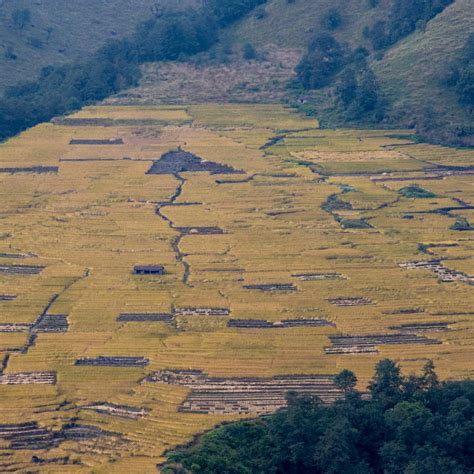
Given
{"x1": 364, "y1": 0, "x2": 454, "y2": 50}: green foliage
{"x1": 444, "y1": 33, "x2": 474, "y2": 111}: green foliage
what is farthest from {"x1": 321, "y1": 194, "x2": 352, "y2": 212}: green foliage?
{"x1": 364, "y1": 0, "x2": 454, "y2": 50}: green foliage

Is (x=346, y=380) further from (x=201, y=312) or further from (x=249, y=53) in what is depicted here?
(x=249, y=53)

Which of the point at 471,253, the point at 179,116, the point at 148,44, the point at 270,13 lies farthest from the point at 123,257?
the point at 270,13

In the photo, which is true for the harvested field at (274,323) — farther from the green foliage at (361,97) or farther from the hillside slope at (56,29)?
the hillside slope at (56,29)

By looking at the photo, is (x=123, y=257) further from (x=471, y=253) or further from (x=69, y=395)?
(x=471, y=253)

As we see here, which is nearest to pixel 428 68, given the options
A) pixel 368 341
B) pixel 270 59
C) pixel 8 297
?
pixel 270 59

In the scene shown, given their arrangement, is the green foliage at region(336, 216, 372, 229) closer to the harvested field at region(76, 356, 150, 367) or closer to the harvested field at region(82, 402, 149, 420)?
the harvested field at region(76, 356, 150, 367)

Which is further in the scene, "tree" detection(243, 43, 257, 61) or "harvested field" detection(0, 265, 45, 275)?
"tree" detection(243, 43, 257, 61)
